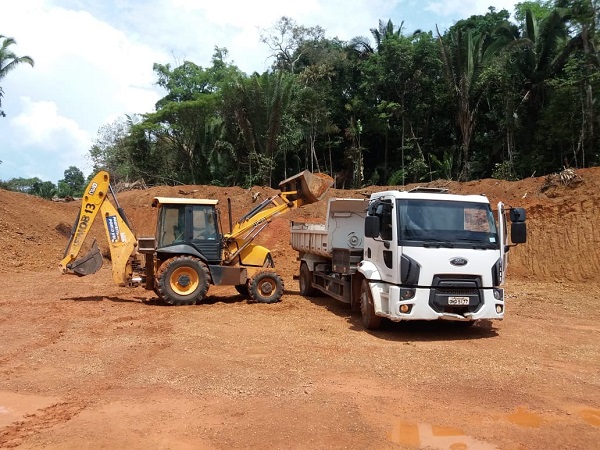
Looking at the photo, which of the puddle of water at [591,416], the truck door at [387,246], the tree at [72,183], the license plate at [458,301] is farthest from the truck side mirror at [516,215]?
the tree at [72,183]

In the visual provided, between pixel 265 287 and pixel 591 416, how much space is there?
835 cm

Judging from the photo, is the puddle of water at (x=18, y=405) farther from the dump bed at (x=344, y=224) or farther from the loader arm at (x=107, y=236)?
the dump bed at (x=344, y=224)

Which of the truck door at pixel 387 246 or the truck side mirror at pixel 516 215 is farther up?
the truck side mirror at pixel 516 215

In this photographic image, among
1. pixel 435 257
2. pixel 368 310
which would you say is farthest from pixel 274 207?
pixel 435 257

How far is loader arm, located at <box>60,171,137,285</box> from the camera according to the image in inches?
496

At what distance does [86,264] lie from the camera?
12.7m

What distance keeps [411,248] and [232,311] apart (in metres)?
4.56

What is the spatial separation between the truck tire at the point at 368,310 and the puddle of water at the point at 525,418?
3975 millimetres

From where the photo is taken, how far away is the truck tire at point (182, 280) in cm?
1207

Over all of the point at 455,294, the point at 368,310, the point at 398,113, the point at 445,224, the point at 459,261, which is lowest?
the point at 368,310

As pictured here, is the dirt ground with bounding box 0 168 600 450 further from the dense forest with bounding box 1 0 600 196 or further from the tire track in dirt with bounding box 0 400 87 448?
the dense forest with bounding box 1 0 600 196

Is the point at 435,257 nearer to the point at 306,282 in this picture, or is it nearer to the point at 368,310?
the point at 368,310

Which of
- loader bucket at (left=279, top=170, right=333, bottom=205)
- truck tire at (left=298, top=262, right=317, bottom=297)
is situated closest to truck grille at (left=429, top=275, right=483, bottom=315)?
loader bucket at (left=279, top=170, right=333, bottom=205)

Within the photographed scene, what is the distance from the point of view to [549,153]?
2728cm
